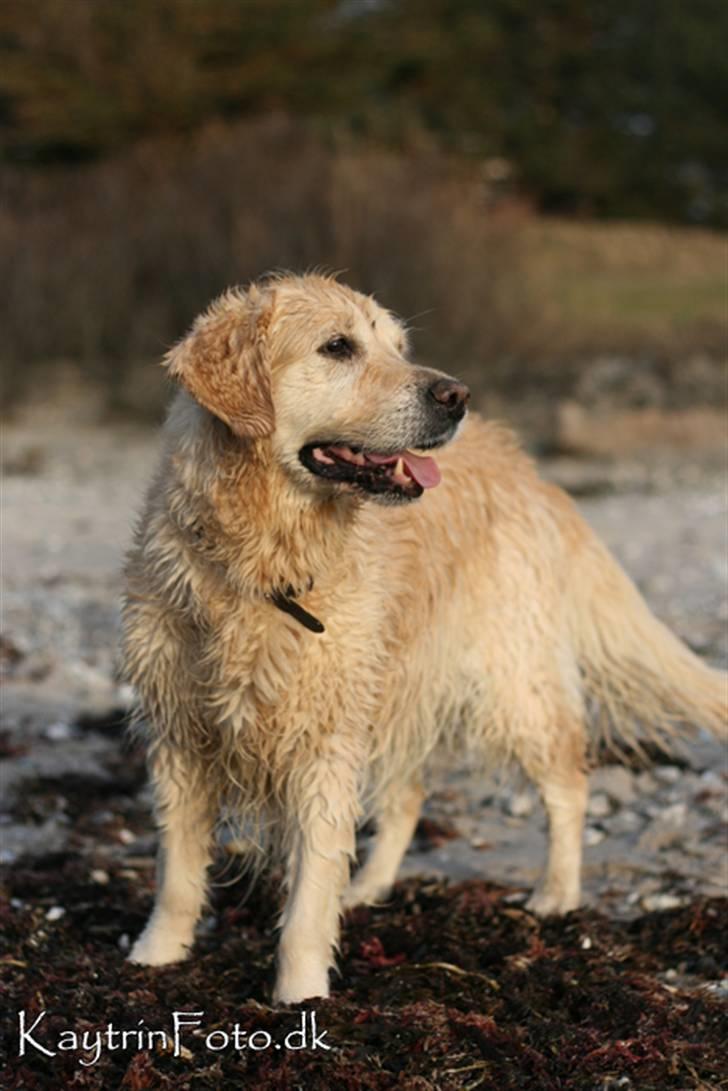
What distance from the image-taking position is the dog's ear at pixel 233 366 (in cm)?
428

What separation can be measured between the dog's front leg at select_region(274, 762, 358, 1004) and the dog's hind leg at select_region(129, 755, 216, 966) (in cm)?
37

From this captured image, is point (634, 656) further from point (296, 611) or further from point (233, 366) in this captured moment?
point (233, 366)

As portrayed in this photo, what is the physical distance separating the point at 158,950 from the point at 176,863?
26cm

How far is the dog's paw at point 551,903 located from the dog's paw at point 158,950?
119 centimetres

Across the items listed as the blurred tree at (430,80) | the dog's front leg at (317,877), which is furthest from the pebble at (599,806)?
the blurred tree at (430,80)

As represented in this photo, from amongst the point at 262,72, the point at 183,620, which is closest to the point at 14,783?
the point at 183,620

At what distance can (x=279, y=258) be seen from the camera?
18.7 meters

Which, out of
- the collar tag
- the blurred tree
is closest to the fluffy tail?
the collar tag

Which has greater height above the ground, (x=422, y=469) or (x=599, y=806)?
(x=422, y=469)

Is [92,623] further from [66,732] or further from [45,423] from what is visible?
[45,423]

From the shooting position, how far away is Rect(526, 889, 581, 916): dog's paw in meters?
5.17

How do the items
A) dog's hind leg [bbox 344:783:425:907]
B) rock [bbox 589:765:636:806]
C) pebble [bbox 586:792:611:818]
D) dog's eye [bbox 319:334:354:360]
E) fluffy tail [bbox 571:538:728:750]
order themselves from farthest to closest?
1. rock [bbox 589:765:636:806]
2. pebble [bbox 586:792:611:818]
3. fluffy tail [bbox 571:538:728:750]
4. dog's hind leg [bbox 344:783:425:907]
5. dog's eye [bbox 319:334:354:360]

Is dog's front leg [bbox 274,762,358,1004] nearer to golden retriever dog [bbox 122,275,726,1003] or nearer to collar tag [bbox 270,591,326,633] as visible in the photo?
golden retriever dog [bbox 122,275,726,1003]

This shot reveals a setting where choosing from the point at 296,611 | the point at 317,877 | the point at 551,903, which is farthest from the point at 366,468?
the point at 551,903
